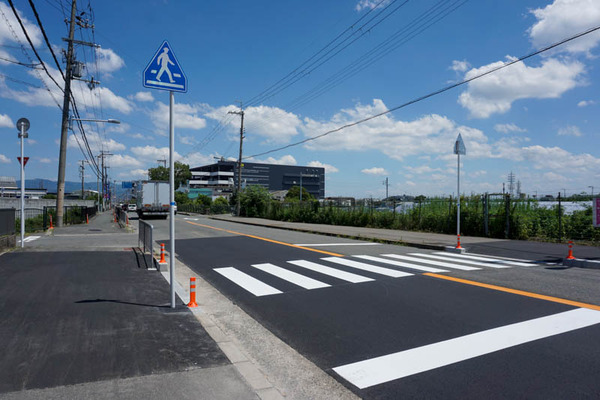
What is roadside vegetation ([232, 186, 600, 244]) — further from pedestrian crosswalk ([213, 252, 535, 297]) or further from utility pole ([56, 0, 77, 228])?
utility pole ([56, 0, 77, 228])

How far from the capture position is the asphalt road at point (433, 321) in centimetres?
377

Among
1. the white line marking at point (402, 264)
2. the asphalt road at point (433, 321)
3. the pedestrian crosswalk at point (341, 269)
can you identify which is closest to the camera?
the asphalt road at point (433, 321)

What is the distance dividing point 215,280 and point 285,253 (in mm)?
4353

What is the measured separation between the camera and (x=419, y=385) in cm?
369

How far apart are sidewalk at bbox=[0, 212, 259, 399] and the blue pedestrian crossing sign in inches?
135

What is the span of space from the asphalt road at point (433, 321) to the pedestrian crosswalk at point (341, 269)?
1.1 inches

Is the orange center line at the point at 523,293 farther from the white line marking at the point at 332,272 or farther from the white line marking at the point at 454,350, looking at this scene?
the white line marking at the point at 332,272

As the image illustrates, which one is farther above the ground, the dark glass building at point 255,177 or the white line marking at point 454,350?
the dark glass building at point 255,177

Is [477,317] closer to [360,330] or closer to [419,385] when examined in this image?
[360,330]

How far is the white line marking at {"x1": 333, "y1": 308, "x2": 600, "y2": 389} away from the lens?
13.0 feet

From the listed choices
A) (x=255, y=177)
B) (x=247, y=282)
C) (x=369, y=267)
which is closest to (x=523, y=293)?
(x=369, y=267)

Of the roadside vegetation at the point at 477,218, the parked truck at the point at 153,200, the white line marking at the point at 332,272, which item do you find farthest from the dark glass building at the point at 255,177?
Result: the white line marking at the point at 332,272

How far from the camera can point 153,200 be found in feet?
126

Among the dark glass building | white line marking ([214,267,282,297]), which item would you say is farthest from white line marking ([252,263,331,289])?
the dark glass building
